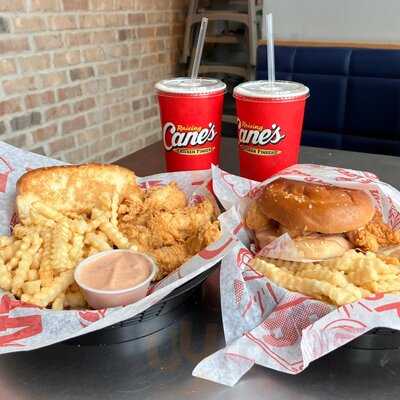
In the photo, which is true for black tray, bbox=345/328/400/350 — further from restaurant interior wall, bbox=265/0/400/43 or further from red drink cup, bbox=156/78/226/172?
restaurant interior wall, bbox=265/0/400/43

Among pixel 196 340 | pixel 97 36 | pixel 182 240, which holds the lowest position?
pixel 196 340

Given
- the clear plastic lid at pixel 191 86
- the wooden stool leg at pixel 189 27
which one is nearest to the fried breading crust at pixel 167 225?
the clear plastic lid at pixel 191 86

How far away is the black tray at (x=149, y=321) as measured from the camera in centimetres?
89

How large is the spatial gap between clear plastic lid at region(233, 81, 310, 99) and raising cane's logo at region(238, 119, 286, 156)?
8cm

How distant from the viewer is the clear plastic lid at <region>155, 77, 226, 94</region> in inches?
53.9

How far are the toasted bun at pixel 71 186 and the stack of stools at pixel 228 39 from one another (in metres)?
2.96

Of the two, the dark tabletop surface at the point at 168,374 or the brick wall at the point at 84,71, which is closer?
the dark tabletop surface at the point at 168,374

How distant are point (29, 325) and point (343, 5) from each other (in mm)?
2826

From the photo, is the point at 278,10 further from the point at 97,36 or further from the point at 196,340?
the point at 196,340

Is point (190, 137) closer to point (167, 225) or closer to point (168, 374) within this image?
point (167, 225)

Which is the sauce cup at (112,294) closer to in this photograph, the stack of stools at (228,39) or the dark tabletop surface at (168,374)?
the dark tabletop surface at (168,374)

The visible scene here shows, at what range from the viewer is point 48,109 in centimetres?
288

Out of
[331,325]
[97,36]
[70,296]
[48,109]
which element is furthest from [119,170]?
[97,36]

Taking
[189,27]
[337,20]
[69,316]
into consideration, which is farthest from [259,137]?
[189,27]
